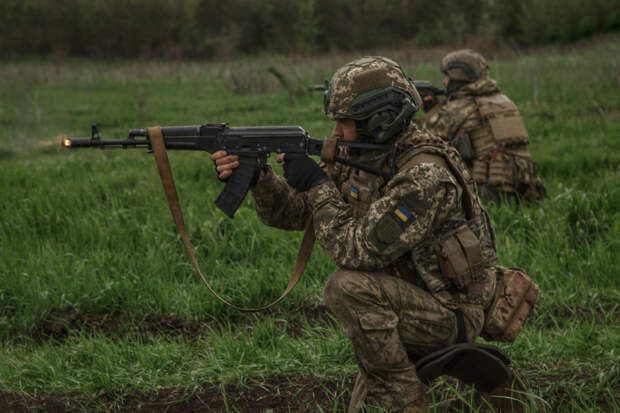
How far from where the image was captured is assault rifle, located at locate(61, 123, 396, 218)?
122 inches

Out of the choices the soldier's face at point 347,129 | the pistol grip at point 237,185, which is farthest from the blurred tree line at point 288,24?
the soldier's face at point 347,129

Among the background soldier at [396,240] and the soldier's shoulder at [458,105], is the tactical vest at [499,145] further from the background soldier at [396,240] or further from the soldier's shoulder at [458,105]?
the background soldier at [396,240]

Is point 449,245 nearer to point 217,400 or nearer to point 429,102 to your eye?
point 217,400

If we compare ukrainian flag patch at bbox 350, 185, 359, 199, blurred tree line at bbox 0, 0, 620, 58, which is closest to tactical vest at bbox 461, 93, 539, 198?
ukrainian flag patch at bbox 350, 185, 359, 199

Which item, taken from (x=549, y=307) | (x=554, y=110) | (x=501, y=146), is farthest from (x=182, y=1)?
(x=549, y=307)

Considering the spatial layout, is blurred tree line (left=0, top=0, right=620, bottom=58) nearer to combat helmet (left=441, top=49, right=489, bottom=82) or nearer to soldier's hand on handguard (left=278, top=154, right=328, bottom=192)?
combat helmet (left=441, top=49, right=489, bottom=82)

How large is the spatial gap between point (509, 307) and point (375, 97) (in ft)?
4.00

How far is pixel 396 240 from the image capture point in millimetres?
2701

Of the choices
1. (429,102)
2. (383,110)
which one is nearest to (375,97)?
(383,110)

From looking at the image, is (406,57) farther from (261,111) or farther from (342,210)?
(342,210)

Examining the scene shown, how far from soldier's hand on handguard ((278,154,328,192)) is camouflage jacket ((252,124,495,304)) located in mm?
45

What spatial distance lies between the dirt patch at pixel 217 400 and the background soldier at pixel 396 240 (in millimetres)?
330

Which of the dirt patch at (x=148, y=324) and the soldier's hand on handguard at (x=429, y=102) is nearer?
the dirt patch at (x=148, y=324)

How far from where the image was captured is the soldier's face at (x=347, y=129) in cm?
Answer: 301
